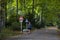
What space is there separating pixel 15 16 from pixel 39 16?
28.6 ft

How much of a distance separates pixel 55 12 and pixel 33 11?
20.0ft

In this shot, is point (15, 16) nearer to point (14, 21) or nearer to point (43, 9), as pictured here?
point (14, 21)

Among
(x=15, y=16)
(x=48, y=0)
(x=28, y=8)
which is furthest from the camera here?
(x=28, y=8)

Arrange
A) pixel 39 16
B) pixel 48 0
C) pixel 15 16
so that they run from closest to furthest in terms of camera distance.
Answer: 1. pixel 48 0
2. pixel 15 16
3. pixel 39 16

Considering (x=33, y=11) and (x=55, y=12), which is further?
(x=33, y=11)

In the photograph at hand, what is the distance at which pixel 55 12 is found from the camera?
4081cm

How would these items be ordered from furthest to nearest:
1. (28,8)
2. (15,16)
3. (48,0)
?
(28,8) → (15,16) → (48,0)

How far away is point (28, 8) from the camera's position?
144 feet

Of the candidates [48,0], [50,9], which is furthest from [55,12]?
[48,0]

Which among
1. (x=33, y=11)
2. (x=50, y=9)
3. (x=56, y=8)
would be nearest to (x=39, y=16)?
(x=33, y=11)

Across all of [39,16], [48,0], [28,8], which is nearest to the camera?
[48,0]

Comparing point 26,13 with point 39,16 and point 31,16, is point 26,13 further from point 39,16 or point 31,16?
point 39,16

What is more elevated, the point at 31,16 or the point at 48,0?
the point at 48,0

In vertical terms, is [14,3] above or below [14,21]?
above
